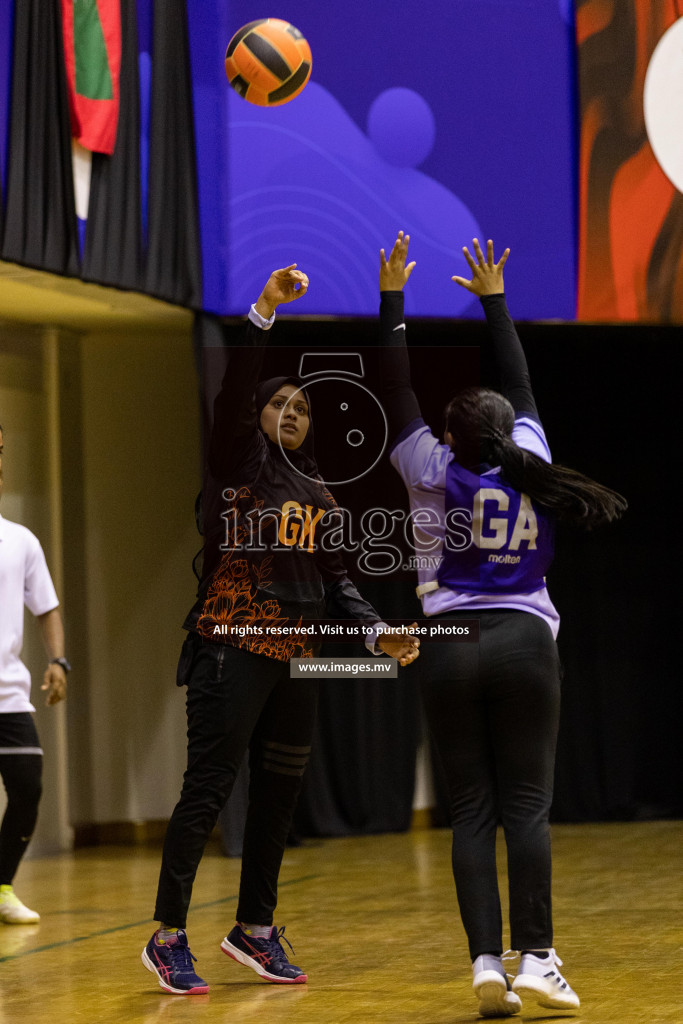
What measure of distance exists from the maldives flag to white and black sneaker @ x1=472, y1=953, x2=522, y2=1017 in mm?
3702

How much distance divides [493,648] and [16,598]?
2227mm

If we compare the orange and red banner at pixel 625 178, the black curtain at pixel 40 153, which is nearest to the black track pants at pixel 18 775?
the black curtain at pixel 40 153

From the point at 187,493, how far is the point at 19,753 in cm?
281

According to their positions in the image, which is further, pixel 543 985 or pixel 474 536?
pixel 474 536

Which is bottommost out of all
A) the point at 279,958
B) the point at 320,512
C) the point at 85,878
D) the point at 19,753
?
the point at 85,878

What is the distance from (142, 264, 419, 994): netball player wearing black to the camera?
10.3ft

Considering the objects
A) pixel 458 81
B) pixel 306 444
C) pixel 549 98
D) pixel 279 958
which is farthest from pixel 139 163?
pixel 279 958

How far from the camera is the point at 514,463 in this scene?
9.69 feet

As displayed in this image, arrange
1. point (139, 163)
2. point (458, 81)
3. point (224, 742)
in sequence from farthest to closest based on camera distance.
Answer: point (458, 81)
point (139, 163)
point (224, 742)

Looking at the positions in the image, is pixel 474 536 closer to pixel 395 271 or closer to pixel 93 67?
pixel 395 271

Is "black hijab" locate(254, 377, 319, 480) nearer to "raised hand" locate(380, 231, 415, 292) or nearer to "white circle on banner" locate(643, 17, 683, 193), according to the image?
"raised hand" locate(380, 231, 415, 292)

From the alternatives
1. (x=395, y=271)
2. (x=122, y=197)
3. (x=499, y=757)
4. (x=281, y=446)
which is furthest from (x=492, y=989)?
(x=122, y=197)

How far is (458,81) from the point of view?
619cm

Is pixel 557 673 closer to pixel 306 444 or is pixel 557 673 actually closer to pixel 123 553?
pixel 306 444
